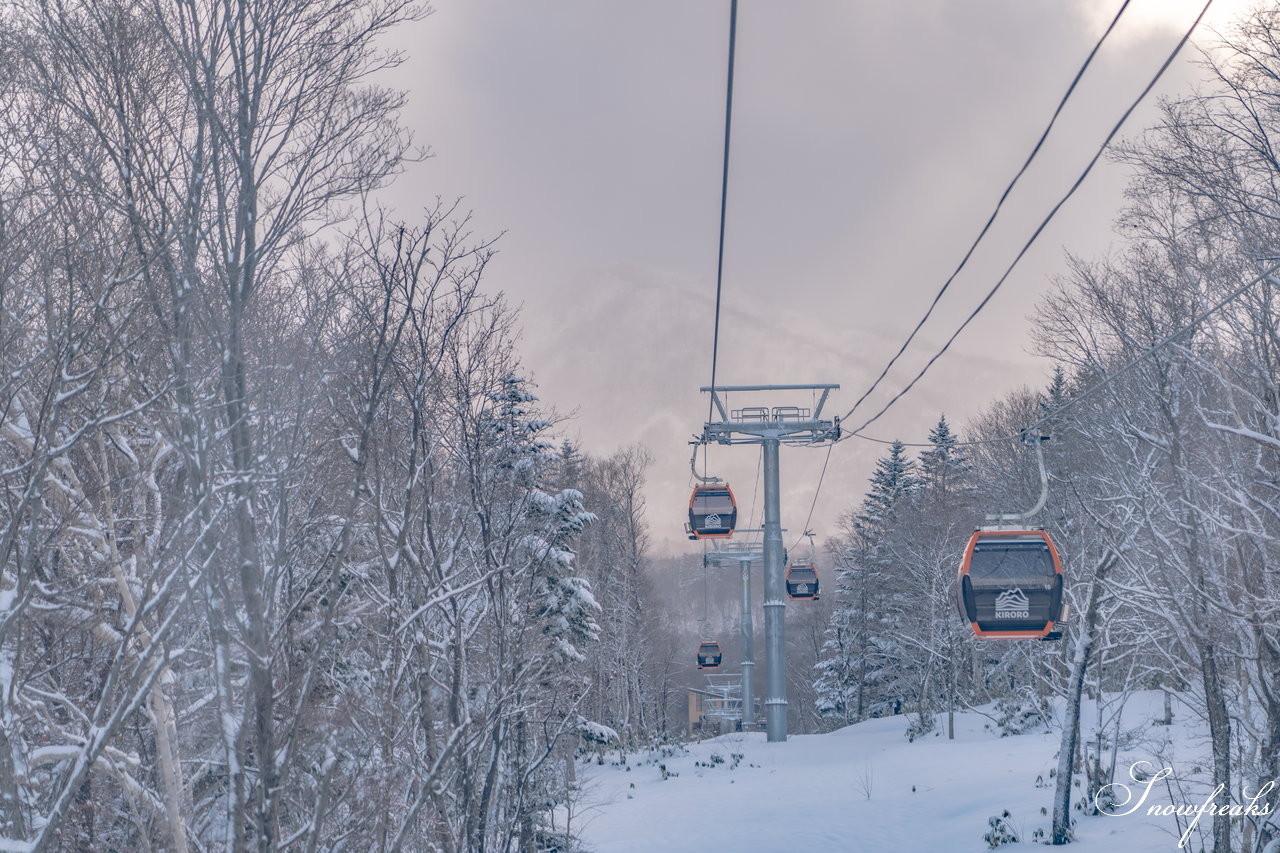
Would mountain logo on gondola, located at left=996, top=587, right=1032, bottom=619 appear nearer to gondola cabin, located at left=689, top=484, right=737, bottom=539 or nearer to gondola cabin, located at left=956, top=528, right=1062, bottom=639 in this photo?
gondola cabin, located at left=956, top=528, right=1062, bottom=639

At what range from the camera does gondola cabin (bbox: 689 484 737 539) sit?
25.0 metres

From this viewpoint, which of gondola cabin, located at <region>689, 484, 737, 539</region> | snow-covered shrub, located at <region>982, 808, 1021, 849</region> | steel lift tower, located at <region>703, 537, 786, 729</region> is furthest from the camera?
steel lift tower, located at <region>703, 537, 786, 729</region>

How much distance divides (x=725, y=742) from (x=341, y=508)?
23686 mm

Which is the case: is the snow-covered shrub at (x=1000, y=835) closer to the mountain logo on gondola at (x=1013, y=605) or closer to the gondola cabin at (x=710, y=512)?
the mountain logo on gondola at (x=1013, y=605)

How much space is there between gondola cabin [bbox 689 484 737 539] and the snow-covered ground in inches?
241

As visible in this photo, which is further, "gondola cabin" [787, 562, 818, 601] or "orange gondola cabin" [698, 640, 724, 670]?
"orange gondola cabin" [698, 640, 724, 670]

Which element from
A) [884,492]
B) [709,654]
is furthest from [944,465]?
[709,654]

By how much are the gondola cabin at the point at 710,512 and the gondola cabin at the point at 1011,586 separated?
12.4m

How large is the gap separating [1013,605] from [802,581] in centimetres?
2478

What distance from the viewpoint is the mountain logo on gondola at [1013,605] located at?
499 inches

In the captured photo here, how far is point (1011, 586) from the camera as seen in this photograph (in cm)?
1268

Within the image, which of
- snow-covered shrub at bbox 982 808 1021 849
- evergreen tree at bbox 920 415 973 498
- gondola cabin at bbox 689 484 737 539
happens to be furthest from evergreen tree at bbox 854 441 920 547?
snow-covered shrub at bbox 982 808 1021 849

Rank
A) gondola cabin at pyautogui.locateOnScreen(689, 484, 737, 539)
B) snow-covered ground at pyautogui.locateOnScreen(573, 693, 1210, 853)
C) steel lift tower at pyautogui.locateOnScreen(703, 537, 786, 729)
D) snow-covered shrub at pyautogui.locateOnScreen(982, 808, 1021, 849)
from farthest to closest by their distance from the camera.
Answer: steel lift tower at pyautogui.locateOnScreen(703, 537, 786, 729), gondola cabin at pyautogui.locateOnScreen(689, 484, 737, 539), snow-covered ground at pyautogui.locateOnScreen(573, 693, 1210, 853), snow-covered shrub at pyautogui.locateOnScreen(982, 808, 1021, 849)

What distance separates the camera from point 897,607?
145 ft
